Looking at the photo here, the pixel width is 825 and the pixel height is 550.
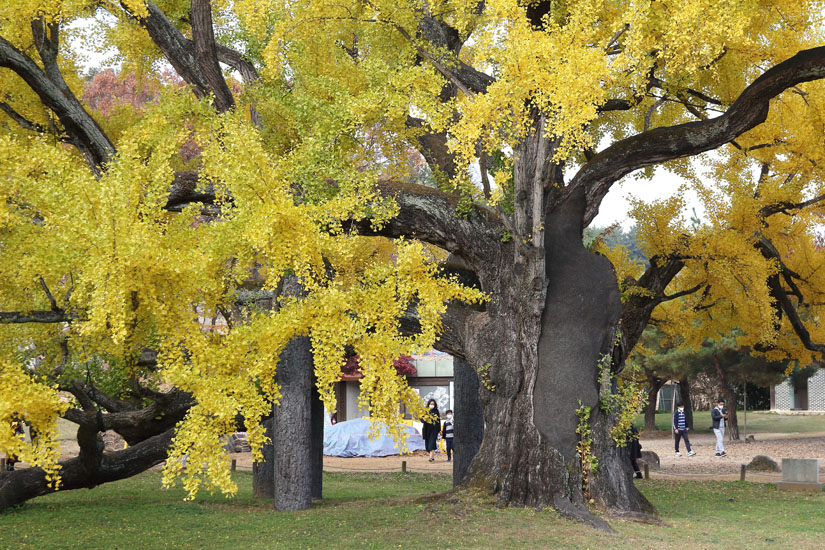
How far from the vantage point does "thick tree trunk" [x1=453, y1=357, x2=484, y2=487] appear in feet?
54.1

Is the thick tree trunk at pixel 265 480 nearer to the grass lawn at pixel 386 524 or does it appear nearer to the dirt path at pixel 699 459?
the grass lawn at pixel 386 524

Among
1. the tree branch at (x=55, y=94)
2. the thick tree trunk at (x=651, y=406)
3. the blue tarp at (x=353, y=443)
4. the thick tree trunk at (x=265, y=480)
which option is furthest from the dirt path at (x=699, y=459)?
the tree branch at (x=55, y=94)

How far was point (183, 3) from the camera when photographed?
14523 millimetres

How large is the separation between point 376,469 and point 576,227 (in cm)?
1215

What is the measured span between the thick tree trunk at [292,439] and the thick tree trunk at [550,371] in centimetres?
296

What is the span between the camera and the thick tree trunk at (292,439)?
537 inches

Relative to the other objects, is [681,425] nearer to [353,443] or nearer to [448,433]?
[448,433]

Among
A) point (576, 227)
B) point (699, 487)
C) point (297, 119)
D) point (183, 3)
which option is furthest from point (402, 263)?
point (699, 487)

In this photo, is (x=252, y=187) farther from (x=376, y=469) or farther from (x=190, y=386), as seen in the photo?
(x=376, y=469)

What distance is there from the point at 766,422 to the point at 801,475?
25842 mm

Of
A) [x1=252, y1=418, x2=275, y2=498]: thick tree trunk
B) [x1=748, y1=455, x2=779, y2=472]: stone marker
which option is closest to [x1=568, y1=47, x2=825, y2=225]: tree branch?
[x1=252, y1=418, x2=275, y2=498]: thick tree trunk

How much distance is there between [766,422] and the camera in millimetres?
40531

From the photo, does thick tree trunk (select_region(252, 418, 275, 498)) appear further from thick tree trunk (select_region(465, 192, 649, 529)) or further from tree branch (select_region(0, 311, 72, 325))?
tree branch (select_region(0, 311, 72, 325))

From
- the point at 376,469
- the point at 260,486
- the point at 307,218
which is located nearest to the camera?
the point at 307,218
